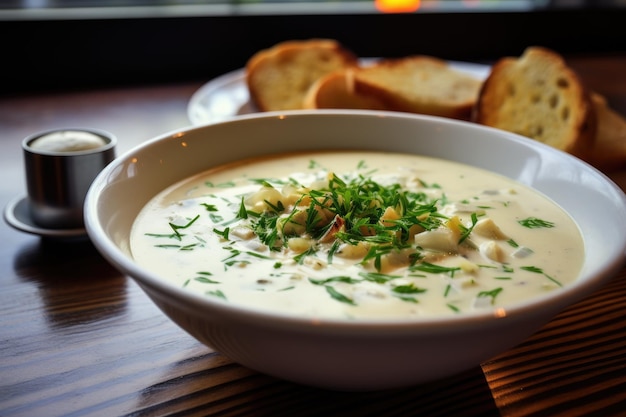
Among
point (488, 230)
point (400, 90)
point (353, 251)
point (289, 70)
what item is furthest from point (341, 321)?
point (289, 70)

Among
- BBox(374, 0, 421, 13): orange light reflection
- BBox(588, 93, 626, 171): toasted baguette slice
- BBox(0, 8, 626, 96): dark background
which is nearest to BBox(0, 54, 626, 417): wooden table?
BBox(588, 93, 626, 171): toasted baguette slice

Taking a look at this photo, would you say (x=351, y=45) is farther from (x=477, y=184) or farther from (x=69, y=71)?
(x=477, y=184)

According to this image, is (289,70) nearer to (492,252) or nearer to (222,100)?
(222,100)

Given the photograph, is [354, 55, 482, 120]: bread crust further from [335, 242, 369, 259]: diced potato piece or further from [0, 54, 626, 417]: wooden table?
[335, 242, 369, 259]: diced potato piece

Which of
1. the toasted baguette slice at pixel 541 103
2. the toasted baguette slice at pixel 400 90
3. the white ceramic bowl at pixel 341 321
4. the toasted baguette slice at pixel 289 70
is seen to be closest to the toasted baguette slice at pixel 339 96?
the toasted baguette slice at pixel 400 90

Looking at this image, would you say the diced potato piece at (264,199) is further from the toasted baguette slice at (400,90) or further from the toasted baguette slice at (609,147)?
the toasted baguette slice at (609,147)

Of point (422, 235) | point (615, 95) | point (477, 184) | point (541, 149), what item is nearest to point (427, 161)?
point (477, 184)
